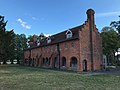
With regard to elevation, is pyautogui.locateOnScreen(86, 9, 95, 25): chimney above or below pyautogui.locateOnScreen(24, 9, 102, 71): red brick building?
above

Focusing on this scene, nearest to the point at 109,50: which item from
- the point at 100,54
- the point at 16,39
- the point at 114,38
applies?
the point at 114,38

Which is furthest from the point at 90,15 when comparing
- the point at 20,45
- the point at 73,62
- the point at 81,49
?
the point at 20,45

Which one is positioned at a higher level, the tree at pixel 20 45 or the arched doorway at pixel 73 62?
the tree at pixel 20 45

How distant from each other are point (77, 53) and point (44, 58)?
15.6 m

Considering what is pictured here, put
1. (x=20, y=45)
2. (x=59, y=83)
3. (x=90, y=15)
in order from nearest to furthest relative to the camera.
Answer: (x=59, y=83)
(x=90, y=15)
(x=20, y=45)

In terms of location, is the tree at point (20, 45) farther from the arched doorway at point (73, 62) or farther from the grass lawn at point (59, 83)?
the grass lawn at point (59, 83)

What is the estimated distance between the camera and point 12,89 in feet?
34.4

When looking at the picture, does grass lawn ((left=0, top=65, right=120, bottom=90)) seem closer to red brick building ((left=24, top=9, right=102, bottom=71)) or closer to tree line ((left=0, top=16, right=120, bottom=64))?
red brick building ((left=24, top=9, right=102, bottom=71))

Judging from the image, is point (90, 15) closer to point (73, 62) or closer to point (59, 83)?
point (73, 62)

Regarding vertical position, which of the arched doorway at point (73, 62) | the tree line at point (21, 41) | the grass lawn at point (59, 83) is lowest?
the grass lawn at point (59, 83)

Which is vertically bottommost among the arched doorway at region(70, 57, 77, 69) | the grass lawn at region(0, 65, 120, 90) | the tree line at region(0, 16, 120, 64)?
the grass lawn at region(0, 65, 120, 90)

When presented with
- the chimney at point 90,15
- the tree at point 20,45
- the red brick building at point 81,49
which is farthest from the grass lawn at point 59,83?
the tree at point 20,45

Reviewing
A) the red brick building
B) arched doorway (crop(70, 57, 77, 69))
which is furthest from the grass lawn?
arched doorway (crop(70, 57, 77, 69))

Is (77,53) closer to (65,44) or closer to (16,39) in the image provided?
(65,44)
